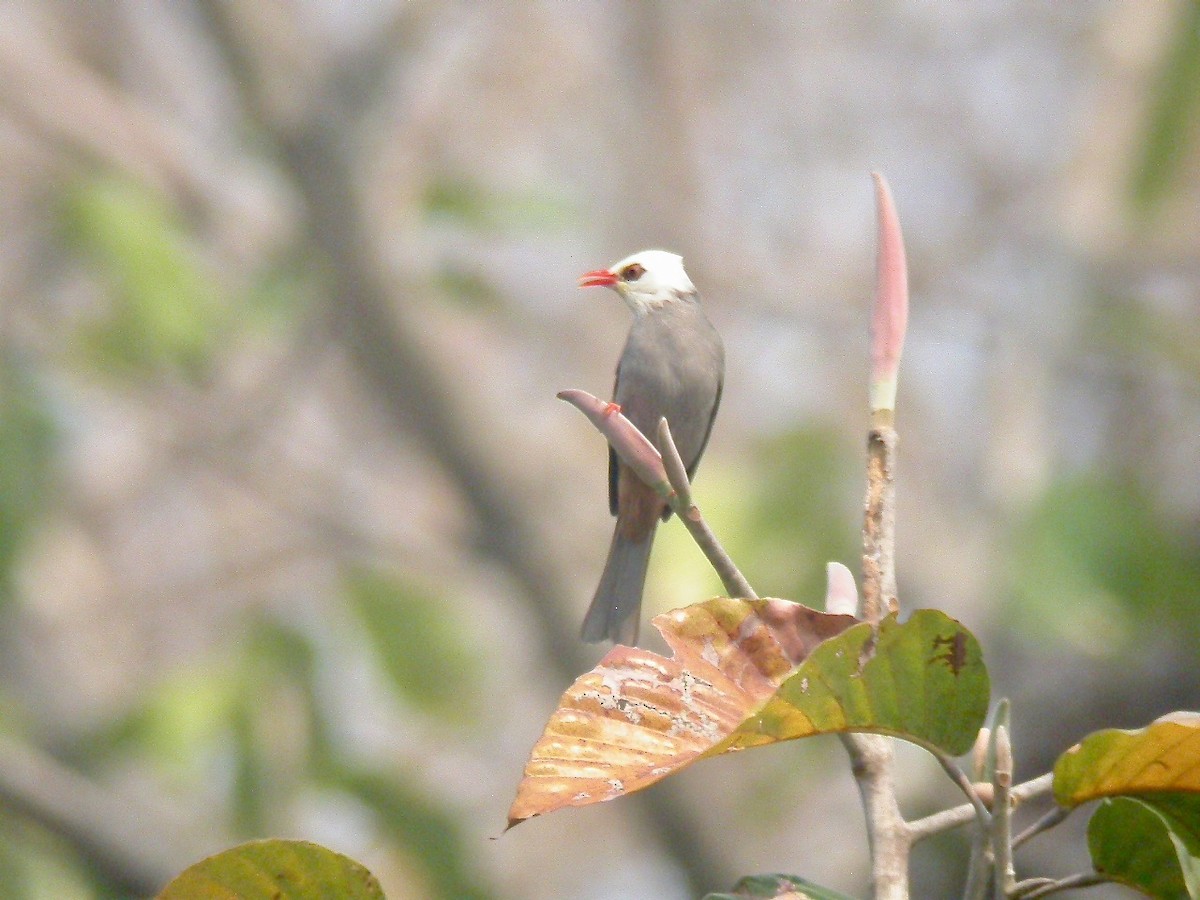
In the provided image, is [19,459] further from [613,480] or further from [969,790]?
[969,790]

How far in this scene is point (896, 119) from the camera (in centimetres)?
826

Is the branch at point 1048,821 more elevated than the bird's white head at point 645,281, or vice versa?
the bird's white head at point 645,281

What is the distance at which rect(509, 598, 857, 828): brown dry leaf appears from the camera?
1.10 meters

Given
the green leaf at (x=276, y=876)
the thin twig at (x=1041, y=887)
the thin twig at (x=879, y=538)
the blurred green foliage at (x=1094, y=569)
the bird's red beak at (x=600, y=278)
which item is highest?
the blurred green foliage at (x=1094, y=569)

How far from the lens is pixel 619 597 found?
2.17m

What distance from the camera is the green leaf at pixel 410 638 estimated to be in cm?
483

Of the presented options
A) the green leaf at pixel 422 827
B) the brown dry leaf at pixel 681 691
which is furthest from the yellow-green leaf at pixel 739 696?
the green leaf at pixel 422 827

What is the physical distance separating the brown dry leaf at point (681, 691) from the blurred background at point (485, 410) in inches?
92.2

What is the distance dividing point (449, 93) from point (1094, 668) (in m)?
4.45

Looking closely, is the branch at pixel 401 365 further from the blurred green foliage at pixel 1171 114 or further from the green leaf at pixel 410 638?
the blurred green foliage at pixel 1171 114

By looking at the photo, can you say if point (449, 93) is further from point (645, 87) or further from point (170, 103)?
point (170, 103)

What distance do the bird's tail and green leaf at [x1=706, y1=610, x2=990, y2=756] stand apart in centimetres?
101

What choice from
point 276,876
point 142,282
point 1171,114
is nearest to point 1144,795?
point 276,876

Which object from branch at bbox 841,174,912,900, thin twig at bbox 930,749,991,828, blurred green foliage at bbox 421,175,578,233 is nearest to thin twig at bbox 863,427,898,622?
branch at bbox 841,174,912,900
